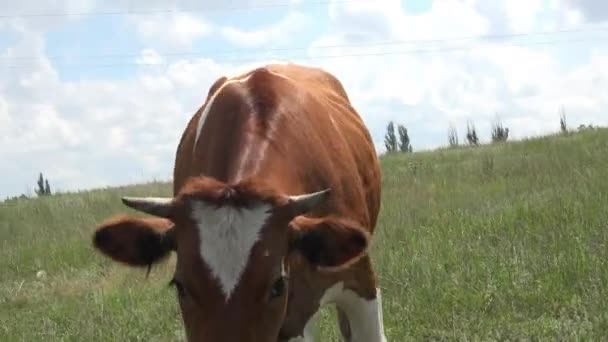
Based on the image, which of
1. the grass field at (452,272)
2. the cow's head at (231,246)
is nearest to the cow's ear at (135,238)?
the cow's head at (231,246)

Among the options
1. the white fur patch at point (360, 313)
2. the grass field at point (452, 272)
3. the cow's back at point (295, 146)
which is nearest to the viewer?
the cow's back at point (295, 146)

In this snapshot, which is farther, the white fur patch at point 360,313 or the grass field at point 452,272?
the grass field at point 452,272

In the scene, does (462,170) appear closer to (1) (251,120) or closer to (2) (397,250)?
(2) (397,250)

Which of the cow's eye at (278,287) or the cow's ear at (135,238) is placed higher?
the cow's ear at (135,238)

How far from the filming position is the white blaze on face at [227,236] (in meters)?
4.25

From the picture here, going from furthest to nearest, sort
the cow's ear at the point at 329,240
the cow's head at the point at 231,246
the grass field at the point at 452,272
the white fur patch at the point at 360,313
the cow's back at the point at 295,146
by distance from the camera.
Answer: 1. the grass field at the point at 452,272
2. the white fur patch at the point at 360,313
3. the cow's back at the point at 295,146
4. the cow's ear at the point at 329,240
5. the cow's head at the point at 231,246

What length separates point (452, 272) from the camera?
29.7 feet

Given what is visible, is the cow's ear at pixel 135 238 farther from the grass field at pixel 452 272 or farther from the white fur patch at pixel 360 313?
the grass field at pixel 452 272

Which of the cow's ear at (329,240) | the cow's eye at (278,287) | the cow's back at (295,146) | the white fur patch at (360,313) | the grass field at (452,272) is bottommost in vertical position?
the grass field at (452,272)

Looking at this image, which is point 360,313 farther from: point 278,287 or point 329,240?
point 278,287

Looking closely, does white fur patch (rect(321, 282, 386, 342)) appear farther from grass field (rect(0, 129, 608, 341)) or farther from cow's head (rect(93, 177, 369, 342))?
cow's head (rect(93, 177, 369, 342))

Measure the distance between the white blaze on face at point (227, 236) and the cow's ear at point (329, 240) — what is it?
12.8 inches

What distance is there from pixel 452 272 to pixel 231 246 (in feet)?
16.4

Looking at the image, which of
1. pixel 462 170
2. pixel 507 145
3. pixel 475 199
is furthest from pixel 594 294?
pixel 507 145
